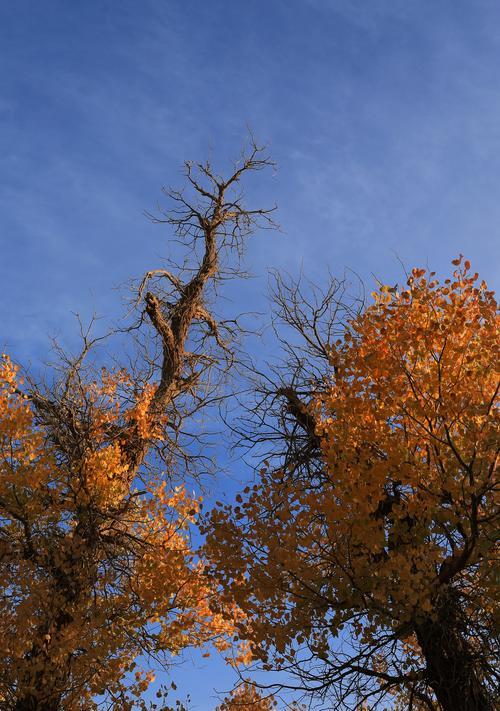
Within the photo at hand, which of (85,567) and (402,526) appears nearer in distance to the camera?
(402,526)

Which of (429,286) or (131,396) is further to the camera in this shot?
(131,396)

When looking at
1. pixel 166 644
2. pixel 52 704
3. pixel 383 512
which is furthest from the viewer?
pixel 166 644

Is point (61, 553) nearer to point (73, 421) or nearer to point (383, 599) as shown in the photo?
point (73, 421)

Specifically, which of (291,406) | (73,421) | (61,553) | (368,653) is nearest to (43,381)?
(73,421)

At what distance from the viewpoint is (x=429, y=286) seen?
8.98 meters

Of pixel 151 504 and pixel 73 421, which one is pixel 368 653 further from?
pixel 73 421

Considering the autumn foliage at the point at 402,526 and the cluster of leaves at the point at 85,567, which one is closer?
the autumn foliage at the point at 402,526

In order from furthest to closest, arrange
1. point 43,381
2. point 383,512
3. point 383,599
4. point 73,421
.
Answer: point 43,381, point 73,421, point 383,512, point 383,599

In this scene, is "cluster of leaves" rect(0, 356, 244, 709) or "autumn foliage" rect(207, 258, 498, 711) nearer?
"autumn foliage" rect(207, 258, 498, 711)

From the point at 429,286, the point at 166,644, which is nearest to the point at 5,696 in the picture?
the point at 166,644

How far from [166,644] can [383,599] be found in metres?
7.71

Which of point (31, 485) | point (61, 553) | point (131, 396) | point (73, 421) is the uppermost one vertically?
point (131, 396)

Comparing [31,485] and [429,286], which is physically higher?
[31,485]

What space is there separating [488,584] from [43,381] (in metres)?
11.1
